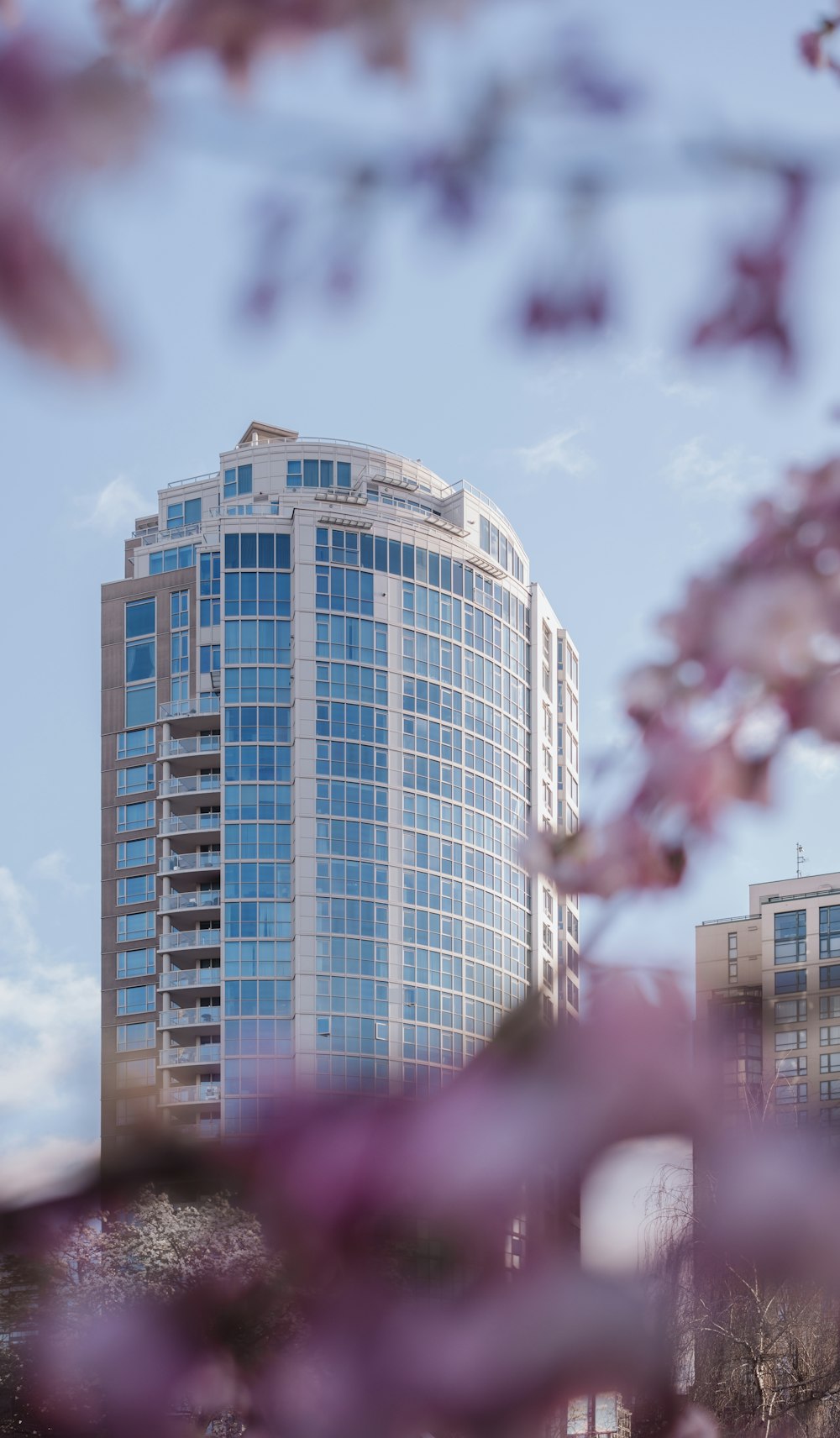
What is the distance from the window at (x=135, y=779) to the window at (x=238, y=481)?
8.07m

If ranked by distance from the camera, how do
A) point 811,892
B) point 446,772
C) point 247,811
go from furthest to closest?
point 811,892
point 446,772
point 247,811

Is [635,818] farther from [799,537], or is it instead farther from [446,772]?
[446,772]

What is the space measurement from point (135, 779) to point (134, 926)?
4065 mm

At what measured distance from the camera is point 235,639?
4150cm

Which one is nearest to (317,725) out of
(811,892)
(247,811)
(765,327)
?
(247,811)

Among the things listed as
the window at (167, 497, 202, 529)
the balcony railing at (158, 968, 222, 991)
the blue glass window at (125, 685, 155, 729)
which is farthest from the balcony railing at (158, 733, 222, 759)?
the window at (167, 497, 202, 529)

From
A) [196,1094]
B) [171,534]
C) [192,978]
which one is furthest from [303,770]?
[196,1094]

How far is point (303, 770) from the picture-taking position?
4069 cm

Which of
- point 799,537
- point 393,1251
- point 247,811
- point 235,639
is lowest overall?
point 393,1251

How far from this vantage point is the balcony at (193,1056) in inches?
1512

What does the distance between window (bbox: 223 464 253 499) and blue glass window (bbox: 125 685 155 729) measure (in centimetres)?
603

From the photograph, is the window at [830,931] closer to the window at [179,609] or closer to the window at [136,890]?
the window at [136,890]

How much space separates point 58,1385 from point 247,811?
39.8 meters

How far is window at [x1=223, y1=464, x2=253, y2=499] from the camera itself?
43.8 m
